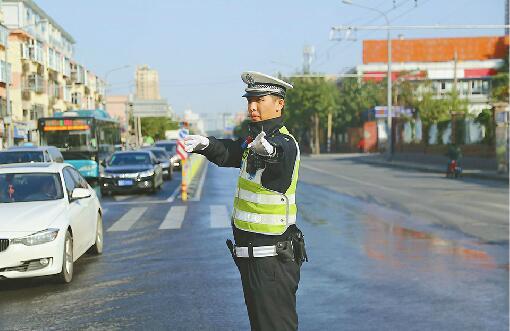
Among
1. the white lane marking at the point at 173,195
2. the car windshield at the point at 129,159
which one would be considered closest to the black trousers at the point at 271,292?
the white lane marking at the point at 173,195

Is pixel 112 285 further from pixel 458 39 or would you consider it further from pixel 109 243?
pixel 458 39

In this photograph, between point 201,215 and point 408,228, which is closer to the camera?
point 408,228

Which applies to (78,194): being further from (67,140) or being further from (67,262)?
(67,140)

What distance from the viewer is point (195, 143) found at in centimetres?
414

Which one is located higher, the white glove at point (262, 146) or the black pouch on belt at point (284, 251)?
the white glove at point (262, 146)

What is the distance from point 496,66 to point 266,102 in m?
109

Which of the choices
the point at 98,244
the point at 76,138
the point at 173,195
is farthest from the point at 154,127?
the point at 98,244

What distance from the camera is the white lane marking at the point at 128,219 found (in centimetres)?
1518

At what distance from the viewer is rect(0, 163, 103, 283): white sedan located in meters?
8.34

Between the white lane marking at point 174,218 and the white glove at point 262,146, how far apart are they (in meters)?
11.3

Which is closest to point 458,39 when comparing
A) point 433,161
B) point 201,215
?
point 433,161

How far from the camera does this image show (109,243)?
1270cm

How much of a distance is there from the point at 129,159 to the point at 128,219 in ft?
35.4

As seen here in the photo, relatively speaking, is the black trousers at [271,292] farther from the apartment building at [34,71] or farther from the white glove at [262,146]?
the apartment building at [34,71]
